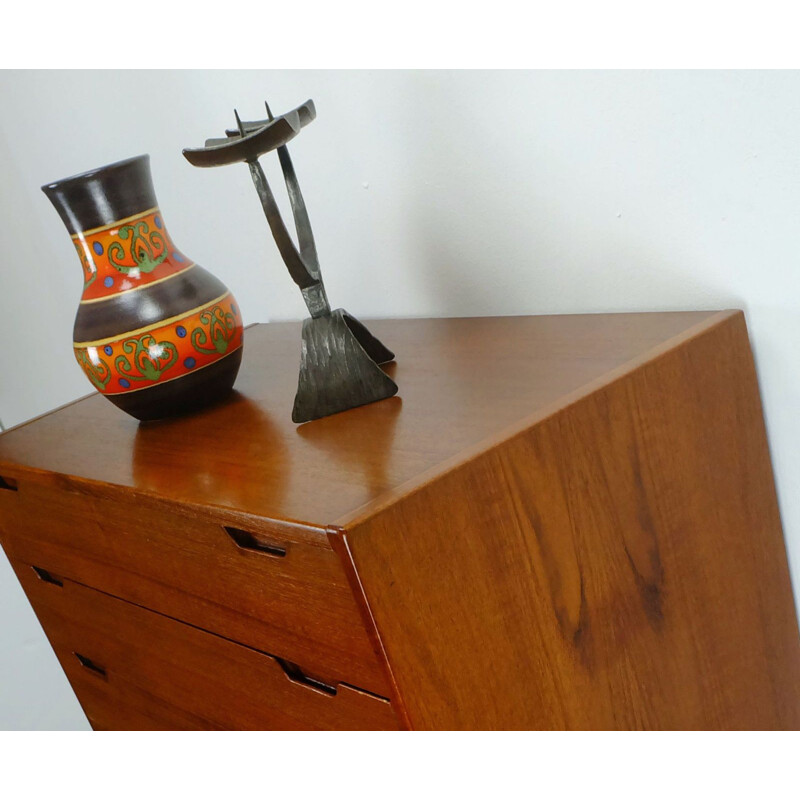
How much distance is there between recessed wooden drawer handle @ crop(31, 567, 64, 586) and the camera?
1.19 meters

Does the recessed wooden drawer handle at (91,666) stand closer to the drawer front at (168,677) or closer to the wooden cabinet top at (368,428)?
the drawer front at (168,677)

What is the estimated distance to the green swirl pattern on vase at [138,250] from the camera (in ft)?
3.37

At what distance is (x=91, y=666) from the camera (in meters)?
1.23

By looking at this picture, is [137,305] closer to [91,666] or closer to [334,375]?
[334,375]

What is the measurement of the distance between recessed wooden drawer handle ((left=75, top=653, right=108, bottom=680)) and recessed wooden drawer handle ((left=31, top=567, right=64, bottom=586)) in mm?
112

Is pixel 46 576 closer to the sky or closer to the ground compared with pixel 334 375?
closer to the ground

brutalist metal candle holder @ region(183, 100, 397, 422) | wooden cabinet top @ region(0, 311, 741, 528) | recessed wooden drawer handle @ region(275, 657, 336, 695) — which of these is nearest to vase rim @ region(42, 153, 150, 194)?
brutalist metal candle holder @ region(183, 100, 397, 422)

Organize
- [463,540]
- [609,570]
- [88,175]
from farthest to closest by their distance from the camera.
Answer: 1. [88,175]
2. [609,570]
3. [463,540]

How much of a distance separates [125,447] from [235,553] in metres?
0.29

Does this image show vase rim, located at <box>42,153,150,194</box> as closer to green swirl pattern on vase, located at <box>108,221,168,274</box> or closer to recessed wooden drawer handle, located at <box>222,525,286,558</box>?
green swirl pattern on vase, located at <box>108,221,168,274</box>

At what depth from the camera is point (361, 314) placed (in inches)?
52.8

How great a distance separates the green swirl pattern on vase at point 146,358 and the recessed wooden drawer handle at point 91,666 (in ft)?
1.44

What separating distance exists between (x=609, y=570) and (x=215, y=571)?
1.19 feet

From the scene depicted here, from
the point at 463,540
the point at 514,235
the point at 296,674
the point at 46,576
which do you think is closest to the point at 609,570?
the point at 463,540
